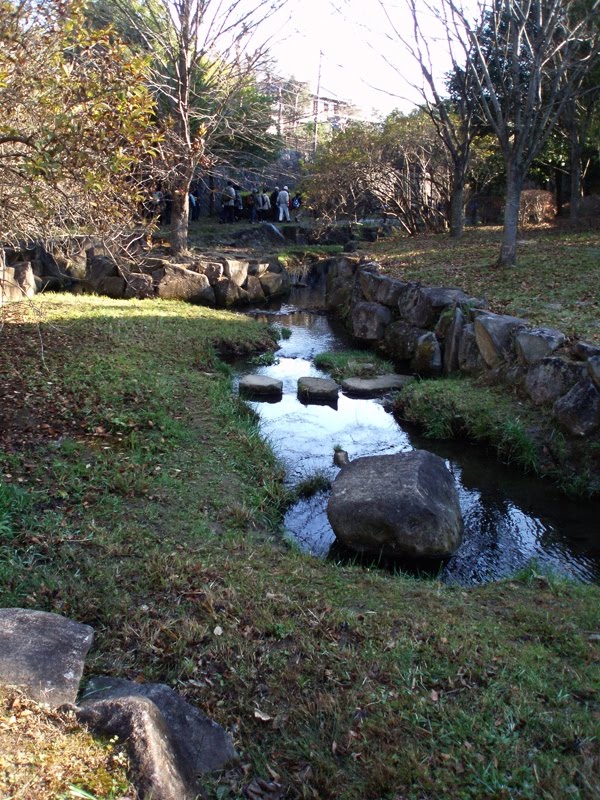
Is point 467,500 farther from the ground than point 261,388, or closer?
closer

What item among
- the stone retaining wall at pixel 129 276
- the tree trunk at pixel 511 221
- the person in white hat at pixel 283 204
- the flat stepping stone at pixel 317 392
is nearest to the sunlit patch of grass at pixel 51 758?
the flat stepping stone at pixel 317 392

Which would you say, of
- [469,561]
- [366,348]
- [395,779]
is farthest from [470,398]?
[395,779]

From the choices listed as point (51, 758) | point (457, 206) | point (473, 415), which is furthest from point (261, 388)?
point (457, 206)

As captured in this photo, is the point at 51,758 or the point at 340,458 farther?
the point at 340,458

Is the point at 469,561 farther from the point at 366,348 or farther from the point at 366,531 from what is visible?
the point at 366,348

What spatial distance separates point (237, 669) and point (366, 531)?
2199mm

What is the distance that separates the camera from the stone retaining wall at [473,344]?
25.0ft

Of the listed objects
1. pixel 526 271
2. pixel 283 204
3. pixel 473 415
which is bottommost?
pixel 473 415

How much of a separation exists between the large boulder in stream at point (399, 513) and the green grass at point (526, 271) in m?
3.73

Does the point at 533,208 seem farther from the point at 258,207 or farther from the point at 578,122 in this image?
the point at 258,207

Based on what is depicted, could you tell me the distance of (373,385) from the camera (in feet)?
34.0

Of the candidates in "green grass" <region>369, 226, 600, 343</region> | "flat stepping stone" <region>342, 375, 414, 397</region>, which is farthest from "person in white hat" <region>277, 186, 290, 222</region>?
"flat stepping stone" <region>342, 375, 414, 397</region>

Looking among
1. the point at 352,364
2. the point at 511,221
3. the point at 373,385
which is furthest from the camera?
the point at 511,221

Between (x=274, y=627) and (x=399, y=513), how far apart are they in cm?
187
